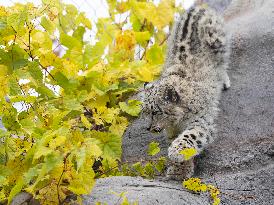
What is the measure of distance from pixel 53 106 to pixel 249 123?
2.00m

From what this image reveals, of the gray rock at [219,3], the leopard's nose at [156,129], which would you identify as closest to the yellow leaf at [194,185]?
the leopard's nose at [156,129]

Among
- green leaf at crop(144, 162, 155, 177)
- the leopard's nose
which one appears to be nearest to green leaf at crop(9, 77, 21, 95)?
green leaf at crop(144, 162, 155, 177)

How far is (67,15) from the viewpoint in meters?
3.54

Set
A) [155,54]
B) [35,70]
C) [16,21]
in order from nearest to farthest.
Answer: [16,21] < [35,70] < [155,54]

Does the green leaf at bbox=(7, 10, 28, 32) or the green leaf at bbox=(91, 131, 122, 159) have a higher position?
the green leaf at bbox=(7, 10, 28, 32)

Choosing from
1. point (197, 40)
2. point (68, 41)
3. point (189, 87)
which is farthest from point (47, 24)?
point (197, 40)

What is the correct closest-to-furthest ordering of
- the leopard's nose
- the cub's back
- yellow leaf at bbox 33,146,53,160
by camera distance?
1. yellow leaf at bbox 33,146,53,160
2. the leopard's nose
3. the cub's back

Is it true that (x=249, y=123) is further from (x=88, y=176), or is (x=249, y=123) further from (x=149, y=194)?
(x=88, y=176)

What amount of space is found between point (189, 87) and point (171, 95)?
0.20 metres

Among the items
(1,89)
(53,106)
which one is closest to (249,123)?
(53,106)

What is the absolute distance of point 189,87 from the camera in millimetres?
3973

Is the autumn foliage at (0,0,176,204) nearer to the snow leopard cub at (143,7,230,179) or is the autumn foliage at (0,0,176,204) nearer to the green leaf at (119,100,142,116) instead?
the green leaf at (119,100,142,116)

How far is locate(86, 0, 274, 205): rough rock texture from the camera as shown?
2912 millimetres

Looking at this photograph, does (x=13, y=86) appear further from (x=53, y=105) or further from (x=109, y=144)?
(x=109, y=144)
